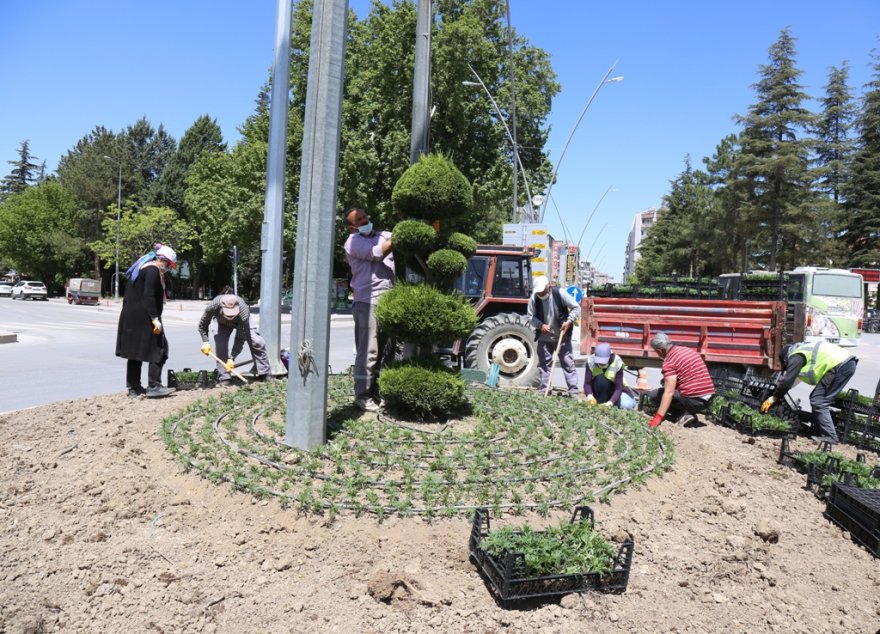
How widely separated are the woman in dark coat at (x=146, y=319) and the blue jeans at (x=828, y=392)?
770 cm

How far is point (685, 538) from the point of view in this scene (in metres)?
4.32

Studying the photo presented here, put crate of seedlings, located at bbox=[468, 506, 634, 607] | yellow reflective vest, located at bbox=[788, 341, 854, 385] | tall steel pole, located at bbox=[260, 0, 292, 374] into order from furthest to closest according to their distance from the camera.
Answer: tall steel pole, located at bbox=[260, 0, 292, 374]
yellow reflective vest, located at bbox=[788, 341, 854, 385]
crate of seedlings, located at bbox=[468, 506, 634, 607]

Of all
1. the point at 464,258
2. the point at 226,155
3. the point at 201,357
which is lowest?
the point at 201,357

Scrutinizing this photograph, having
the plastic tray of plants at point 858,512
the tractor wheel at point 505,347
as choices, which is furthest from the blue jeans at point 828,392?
the tractor wheel at point 505,347

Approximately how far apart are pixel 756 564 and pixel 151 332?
655 cm

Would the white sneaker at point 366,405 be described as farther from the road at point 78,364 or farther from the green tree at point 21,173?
the green tree at point 21,173

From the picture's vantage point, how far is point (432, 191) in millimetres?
5957

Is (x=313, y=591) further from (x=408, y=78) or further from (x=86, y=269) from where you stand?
(x=86, y=269)

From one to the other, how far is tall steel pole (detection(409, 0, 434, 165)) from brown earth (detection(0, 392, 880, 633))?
167 inches

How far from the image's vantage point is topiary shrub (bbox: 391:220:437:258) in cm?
600

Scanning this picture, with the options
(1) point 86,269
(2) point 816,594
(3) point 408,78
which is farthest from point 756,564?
(1) point 86,269

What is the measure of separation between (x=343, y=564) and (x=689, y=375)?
5507mm

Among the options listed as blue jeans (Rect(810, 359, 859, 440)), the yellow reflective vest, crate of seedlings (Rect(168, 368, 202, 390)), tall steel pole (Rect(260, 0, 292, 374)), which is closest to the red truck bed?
the yellow reflective vest

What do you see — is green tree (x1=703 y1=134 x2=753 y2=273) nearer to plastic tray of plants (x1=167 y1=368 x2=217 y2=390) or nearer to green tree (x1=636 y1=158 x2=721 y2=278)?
green tree (x1=636 y1=158 x2=721 y2=278)
